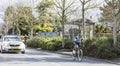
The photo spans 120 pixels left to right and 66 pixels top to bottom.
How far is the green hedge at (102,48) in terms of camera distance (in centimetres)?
2512

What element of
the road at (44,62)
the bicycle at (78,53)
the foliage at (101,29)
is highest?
the foliage at (101,29)

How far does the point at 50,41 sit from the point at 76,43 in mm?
16301

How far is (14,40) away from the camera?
3300cm

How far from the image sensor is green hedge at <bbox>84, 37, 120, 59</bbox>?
82.4 ft

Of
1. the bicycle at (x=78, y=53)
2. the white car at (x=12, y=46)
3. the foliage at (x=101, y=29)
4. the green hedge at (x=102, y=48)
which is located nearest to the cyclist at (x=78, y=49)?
the bicycle at (x=78, y=53)

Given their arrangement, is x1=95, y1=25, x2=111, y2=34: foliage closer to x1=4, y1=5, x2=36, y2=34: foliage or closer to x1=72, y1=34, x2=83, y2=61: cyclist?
x1=4, y1=5, x2=36, y2=34: foliage

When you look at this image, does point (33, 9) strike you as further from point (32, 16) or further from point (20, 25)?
point (20, 25)

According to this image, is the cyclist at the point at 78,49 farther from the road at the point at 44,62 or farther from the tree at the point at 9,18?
the tree at the point at 9,18

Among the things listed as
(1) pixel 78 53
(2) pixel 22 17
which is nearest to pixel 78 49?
(1) pixel 78 53

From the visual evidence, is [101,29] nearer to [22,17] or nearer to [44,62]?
[22,17]

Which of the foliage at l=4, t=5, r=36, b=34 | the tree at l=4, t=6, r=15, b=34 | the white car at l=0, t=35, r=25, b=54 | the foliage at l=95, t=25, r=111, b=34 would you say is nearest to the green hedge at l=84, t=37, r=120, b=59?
the white car at l=0, t=35, r=25, b=54

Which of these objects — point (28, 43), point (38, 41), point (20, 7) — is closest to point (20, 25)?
point (20, 7)

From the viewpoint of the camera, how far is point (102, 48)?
1014 inches

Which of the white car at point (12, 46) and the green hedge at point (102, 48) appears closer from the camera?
the green hedge at point (102, 48)
